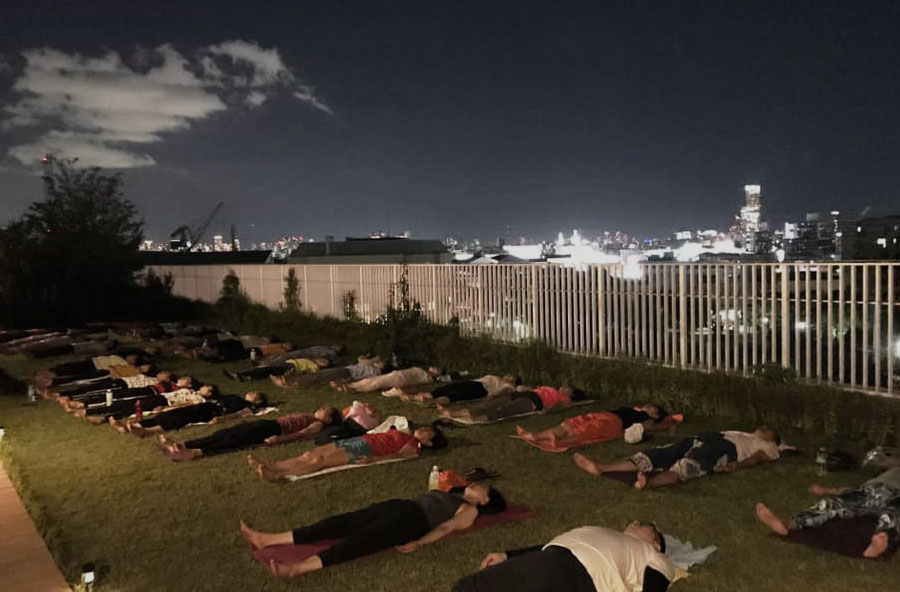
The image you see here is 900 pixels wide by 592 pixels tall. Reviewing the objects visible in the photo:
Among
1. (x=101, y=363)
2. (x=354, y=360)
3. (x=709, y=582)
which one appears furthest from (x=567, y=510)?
(x=101, y=363)

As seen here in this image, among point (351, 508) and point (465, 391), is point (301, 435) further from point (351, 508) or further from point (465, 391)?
point (465, 391)

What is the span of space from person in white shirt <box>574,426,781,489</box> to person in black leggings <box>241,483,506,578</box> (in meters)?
1.98

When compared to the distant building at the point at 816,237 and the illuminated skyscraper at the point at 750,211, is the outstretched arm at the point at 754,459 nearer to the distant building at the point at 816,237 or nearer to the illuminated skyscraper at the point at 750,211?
the distant building at the point at 816,237

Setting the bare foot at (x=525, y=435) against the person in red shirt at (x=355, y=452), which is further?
the bare foot at (x=525, y=435)

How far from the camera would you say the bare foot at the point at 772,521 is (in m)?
5.74

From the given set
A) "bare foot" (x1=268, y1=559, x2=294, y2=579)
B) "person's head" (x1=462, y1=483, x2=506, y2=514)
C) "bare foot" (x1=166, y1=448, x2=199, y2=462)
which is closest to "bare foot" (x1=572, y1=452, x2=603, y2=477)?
"person's head" (x1=462, y1=483, x2=506, y2=514)

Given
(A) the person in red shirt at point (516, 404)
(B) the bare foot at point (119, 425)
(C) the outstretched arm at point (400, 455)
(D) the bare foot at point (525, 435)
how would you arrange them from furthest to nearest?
(A) the person in red shirt at point (516, 404) → (B) the bare foot at point (119, 425) → (D) the bare foot at point (525, 435) → (C) the outstretched arm at point (400, 455)

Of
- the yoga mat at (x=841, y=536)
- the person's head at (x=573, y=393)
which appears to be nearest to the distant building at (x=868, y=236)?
the person's head at (x=573, y=393)

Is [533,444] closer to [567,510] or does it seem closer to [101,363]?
[567,510]

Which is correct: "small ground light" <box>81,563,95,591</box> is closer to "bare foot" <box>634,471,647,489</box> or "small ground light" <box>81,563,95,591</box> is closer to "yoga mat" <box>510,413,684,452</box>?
"bare foot" <box>634,471,647,489</box>

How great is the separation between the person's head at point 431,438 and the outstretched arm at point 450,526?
250cm

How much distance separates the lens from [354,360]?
640 inches

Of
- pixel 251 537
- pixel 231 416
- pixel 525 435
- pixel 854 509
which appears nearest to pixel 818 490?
pixel 854 509

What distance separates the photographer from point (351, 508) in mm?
6672
